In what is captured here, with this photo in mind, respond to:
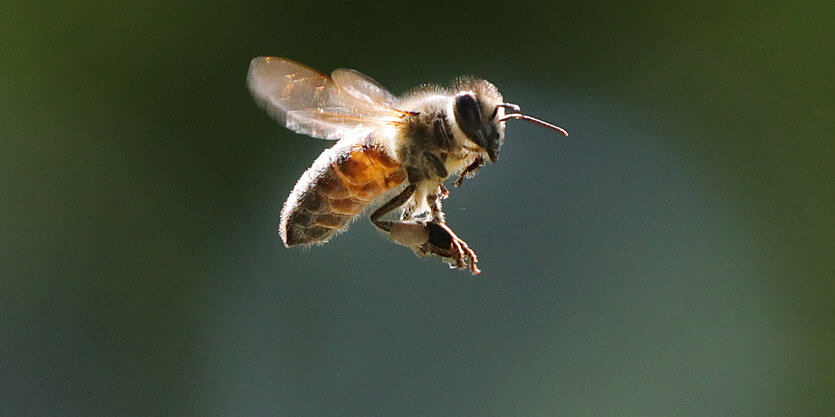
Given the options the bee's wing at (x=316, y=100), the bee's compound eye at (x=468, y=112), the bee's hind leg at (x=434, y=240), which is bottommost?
the bee's hind leg at (x=434, y=240)

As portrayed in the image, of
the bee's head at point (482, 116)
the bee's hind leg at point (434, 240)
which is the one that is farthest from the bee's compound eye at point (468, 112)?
the bee's hind leg at point (434, 240)

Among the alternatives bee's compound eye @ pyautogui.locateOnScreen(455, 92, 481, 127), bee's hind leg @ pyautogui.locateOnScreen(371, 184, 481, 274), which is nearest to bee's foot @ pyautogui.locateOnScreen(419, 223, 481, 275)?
bee's hind leg @ pyautogui.locateOnScreen(371, 184, 481, 274)

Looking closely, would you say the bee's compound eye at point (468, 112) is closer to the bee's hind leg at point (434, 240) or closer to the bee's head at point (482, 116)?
the bee's head at point (482, 116)

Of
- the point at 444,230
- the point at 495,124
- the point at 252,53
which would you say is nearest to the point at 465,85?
the point at 495,124

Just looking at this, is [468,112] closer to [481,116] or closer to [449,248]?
[481,116]

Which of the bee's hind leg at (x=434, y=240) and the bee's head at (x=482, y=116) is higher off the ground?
the bee's head at (x=482, y=116)

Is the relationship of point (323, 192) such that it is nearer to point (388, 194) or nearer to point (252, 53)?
point (388, 194)

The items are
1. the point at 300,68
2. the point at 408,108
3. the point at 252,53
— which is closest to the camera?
the point at 300,68
